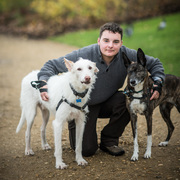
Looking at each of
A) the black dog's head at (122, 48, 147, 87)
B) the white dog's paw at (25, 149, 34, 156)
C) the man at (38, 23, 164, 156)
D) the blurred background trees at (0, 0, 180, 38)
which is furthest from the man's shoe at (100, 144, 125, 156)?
the blurred background trees at (0, 0, 180, 38)

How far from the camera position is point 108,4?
26156 mm

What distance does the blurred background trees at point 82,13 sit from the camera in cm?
2320

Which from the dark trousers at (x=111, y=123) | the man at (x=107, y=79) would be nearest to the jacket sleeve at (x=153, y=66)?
the man at (x=107, y=79)

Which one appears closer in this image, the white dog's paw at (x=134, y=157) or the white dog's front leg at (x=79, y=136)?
the white dog's paw at (x=134, y=157)

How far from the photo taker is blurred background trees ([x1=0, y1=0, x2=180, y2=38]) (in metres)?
23.2

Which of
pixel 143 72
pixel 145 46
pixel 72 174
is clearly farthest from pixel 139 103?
pixel 145 46

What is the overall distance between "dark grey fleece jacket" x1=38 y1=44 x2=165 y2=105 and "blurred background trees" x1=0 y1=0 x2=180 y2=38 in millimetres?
18584

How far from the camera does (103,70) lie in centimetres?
428

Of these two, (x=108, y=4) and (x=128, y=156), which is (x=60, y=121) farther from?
(x=108, y=4)

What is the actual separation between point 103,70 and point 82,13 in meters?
21.5

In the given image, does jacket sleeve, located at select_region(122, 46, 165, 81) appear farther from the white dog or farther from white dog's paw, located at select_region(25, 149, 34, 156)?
white dog's paw, located at select_region(25, 149, 34, 156)

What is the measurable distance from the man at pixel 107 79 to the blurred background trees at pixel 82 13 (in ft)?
61.2

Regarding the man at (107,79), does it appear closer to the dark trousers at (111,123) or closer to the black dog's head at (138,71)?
the dark trousers at (111,123)

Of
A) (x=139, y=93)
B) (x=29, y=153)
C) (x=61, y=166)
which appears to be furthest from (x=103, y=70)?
(x=29, y=153)
